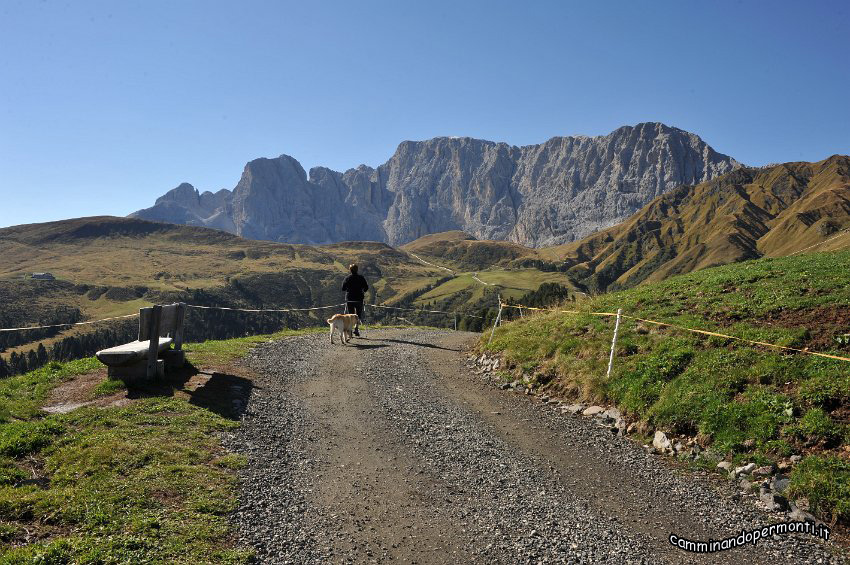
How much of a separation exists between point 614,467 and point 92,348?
177565 mm

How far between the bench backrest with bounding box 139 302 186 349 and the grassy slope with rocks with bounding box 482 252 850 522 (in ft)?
39.0

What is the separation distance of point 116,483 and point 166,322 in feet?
28.5

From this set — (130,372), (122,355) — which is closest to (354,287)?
(130,372)

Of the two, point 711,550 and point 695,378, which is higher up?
point 695,378

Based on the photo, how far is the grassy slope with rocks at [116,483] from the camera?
21.9 feet

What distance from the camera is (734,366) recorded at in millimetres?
12852

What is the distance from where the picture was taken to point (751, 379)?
12164mm

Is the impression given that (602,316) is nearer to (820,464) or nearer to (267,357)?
(820,464)

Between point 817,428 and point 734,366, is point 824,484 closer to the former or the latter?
point 817,428

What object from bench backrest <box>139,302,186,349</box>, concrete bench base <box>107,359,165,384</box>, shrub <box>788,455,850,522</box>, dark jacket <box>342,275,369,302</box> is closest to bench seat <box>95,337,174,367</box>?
concrete bench base <box>107,359,165,384</box>

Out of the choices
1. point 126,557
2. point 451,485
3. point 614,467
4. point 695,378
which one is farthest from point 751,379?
point 126,557

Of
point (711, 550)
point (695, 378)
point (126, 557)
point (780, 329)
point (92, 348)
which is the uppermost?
point (780, 329)

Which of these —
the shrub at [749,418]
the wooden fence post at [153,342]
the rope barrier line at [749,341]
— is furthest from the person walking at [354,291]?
the shrub at [749,418]

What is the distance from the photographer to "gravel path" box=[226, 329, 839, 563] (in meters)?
7.52
